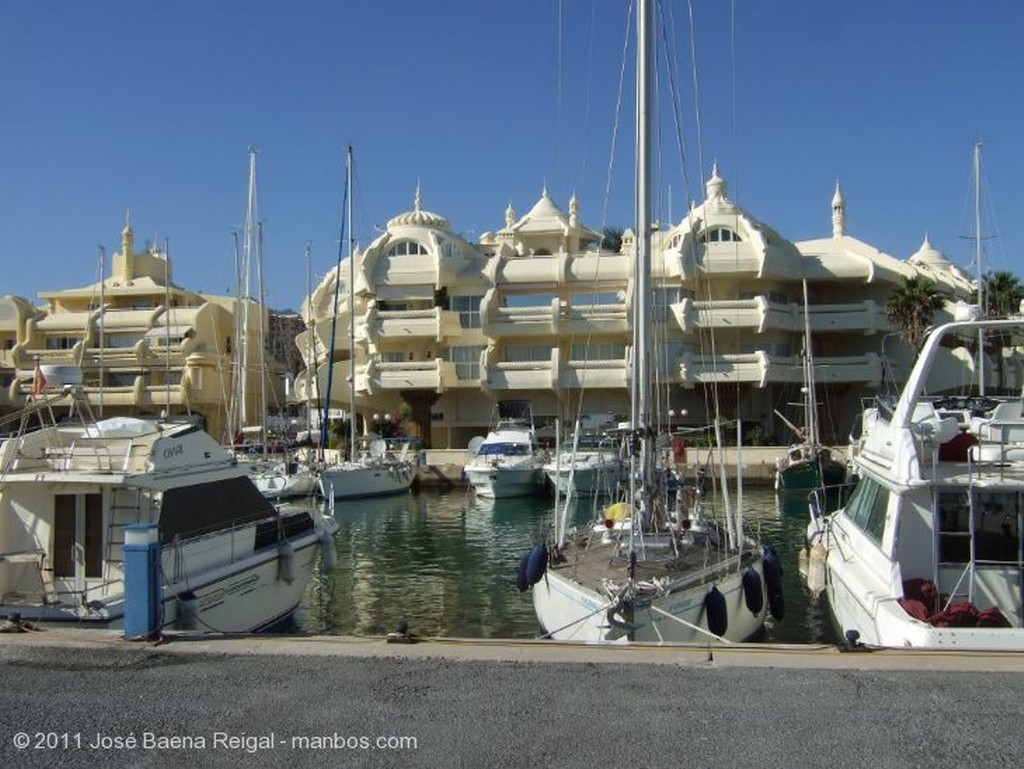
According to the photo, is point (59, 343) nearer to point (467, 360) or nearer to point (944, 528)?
point (467, 360)

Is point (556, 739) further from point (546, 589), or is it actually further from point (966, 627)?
point (546, 589)

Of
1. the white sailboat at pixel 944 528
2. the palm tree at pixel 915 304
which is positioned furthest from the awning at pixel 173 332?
the white sailboat at pixel 944 528

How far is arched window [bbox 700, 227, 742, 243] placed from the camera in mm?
50406

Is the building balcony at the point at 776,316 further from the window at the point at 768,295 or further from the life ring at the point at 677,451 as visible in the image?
the life ring at the point at 677,451

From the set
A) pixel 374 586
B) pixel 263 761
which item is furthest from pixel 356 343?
pixel 263 761

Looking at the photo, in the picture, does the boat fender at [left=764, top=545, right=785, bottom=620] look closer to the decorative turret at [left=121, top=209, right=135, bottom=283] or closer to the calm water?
the calm water

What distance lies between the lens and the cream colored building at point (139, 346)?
Result: 59812mm

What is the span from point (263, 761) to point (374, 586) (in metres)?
14.6

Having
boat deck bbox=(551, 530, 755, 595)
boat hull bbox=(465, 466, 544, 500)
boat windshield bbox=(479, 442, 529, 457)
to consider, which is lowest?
boat hull bbox=(465, 466, 544, 500)

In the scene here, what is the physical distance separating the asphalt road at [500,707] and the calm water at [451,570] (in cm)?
706

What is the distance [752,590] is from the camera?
45.8ft

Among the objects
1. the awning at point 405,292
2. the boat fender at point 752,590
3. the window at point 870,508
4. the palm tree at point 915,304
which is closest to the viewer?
the window at point 870,508

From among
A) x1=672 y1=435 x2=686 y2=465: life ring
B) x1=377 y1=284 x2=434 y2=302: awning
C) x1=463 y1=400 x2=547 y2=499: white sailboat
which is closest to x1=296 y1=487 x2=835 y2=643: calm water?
x1=463 y1=400 x2=547 y2=499: white sailboat

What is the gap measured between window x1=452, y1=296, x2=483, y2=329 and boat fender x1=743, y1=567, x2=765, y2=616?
128 ft
